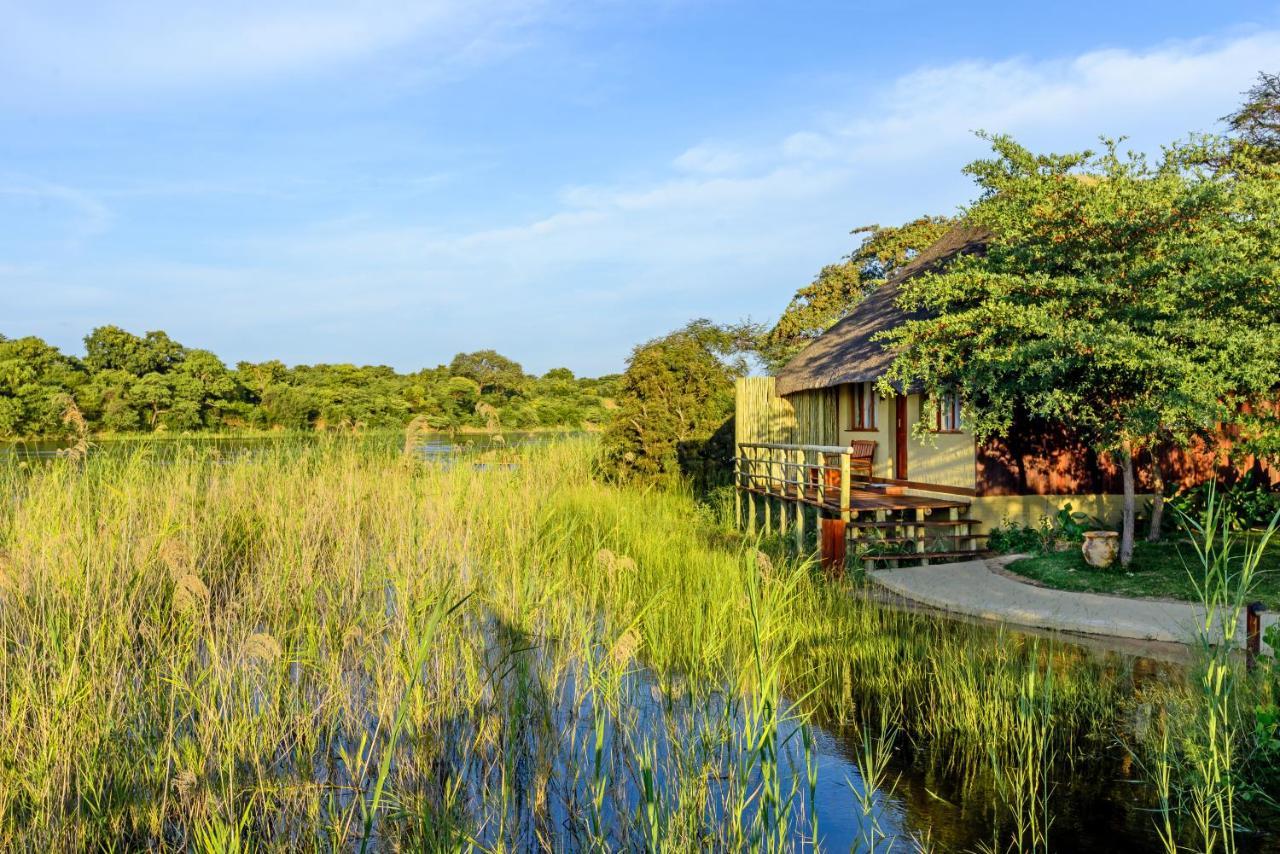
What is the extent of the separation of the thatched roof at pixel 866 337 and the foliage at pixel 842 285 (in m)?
9.35

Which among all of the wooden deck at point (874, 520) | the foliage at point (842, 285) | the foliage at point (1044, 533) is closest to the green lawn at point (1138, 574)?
the foliage at point (1044, 533)

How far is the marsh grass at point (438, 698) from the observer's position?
308 cm

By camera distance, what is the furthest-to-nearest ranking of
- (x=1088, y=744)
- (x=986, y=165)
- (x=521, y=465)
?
(x=521, y=465), (x=986, y=165), (x=1088, y=744)

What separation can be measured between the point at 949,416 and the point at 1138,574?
3925 millimetres

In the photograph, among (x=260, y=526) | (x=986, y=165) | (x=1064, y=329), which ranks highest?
(x=986, y=165)

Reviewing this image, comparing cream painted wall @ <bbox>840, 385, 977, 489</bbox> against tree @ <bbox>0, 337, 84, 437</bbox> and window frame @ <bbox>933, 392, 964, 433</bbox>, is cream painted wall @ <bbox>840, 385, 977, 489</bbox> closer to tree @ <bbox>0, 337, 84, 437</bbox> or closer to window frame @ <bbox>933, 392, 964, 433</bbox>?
window frame @ <bbox>933, 392, 964, 433</bbox>

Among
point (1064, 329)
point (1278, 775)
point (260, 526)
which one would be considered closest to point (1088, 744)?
point (1278, 775)

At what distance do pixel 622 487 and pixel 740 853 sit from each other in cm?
1278

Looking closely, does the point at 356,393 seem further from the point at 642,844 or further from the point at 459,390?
the point at 642,844

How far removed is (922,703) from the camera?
17.2 feet

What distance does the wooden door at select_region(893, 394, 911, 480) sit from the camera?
44.3ft

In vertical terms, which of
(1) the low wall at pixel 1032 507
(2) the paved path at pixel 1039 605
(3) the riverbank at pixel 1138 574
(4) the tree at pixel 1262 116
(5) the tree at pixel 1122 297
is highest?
(4) the tree at pixel 1262 116

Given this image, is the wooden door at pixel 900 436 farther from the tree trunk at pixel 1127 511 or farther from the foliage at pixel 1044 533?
the tree trunk at pixel 1127 511

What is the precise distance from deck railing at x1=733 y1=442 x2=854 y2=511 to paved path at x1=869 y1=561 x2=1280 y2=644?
1.48 meters
